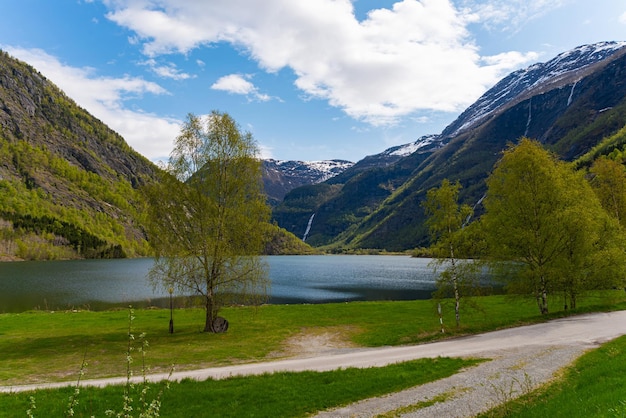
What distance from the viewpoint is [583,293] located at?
38.7 metres

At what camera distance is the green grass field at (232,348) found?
1538 centimetres

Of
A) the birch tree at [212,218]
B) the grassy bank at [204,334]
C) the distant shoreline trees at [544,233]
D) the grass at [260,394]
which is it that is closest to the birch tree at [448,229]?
the grassy bank at [204,334]

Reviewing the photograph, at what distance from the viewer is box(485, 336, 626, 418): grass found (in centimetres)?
1077

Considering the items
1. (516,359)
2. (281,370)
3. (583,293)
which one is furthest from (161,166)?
(583,293)

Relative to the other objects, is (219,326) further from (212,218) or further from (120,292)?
(120,292)

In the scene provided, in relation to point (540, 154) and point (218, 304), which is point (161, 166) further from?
point (540, 154)

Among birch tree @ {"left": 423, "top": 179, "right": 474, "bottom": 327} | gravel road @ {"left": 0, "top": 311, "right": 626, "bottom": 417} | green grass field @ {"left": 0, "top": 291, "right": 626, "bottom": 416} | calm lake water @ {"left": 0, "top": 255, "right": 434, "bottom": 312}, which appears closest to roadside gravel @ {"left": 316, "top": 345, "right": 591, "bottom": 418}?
gravel road @ {"left": 0, "top": 311, "right": 626, "bottom": 417}

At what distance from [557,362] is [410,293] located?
220 feet

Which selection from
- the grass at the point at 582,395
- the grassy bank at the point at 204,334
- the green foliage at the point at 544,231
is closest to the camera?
the grass at the point at 582,395

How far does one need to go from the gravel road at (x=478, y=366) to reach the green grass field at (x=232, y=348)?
1268 mm

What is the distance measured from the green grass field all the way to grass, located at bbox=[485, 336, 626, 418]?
456cm

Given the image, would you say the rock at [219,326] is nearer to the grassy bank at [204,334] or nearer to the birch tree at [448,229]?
the grassy bank at [204,334]

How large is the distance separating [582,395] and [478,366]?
703 cm

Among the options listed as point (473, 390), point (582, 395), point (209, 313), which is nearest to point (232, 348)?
point (209, 313)
